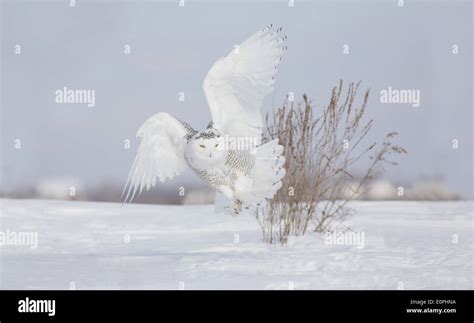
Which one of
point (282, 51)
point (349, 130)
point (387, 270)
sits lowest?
point (387, 270)

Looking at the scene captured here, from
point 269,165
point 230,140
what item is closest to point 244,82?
point 230,140

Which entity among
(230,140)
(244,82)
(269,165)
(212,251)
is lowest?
(212,251)

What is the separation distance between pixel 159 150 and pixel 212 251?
0.91 metres

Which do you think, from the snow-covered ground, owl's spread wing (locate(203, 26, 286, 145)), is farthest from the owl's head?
the snow-covered ground

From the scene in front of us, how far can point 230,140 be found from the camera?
3.31 metres

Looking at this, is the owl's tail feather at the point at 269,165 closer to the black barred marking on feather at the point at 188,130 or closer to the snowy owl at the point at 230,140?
the snowy owl at the point at 230,140

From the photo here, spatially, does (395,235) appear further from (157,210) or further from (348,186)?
(157,210)

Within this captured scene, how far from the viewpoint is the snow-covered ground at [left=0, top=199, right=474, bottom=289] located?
3.28 meters

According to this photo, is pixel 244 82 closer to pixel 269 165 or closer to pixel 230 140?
pixel 230 140

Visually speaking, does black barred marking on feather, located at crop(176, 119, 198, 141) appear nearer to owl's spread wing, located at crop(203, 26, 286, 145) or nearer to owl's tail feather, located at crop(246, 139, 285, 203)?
owl's spread wing, located at crop(203, 26, 286, 145)

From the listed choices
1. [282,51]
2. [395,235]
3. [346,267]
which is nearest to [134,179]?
[282,51]

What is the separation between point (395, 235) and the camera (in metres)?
4.69

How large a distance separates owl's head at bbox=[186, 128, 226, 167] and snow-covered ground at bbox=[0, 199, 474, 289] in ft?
2.09

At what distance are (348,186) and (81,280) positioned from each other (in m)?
2.03
